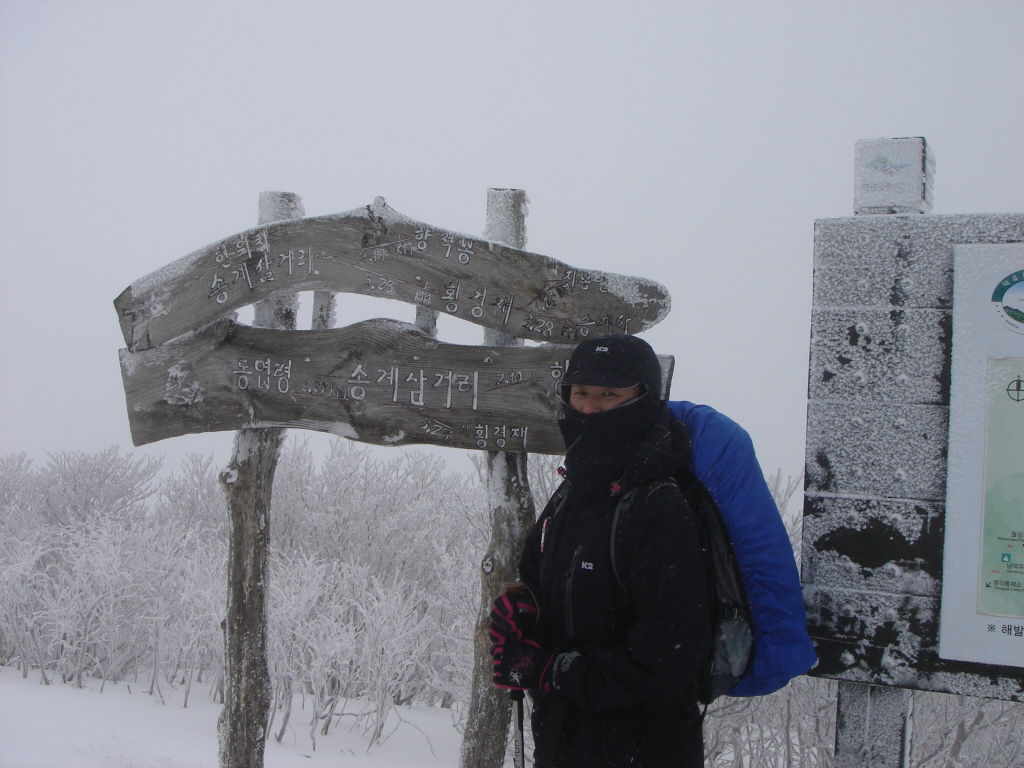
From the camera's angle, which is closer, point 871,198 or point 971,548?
point 971,548

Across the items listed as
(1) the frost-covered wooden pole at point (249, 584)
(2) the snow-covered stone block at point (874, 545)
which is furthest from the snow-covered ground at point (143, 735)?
(2) the snow-covered stone block at point (874, 545)

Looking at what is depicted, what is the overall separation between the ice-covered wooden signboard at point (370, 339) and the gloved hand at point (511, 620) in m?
0.93

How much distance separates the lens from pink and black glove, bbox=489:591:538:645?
6.33 feet

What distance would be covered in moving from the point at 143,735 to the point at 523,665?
5.84 meters

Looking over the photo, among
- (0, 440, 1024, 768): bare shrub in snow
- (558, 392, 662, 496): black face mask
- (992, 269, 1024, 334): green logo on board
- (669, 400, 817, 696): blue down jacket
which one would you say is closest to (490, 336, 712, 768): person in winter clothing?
(558, 392, 662, 496): black face mask

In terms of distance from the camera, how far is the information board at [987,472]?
2025 mm

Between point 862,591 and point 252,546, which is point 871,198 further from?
point 252,546

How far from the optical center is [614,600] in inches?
71.3

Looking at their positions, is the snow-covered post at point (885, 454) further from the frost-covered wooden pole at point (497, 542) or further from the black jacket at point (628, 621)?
the frost-covered wooden pole at point (497, 542)

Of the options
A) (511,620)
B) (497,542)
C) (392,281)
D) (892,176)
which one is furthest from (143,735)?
(892,176)

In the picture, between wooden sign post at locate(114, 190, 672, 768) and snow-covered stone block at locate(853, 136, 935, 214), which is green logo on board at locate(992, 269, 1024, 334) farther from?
wooden sign post at locate(114, 190, 672, 768)

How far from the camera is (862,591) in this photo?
217 cm

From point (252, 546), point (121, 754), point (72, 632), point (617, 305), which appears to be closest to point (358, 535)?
point (72, 632)

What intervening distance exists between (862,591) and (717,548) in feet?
2.16
